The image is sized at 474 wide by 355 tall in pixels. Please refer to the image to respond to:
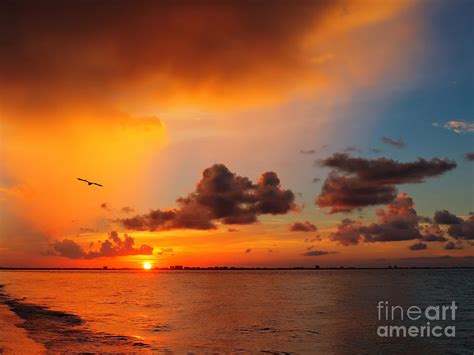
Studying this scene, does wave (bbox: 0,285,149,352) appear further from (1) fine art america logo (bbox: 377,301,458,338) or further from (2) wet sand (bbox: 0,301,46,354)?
(1) fine art america logo (bbox: 377,301,458,338)

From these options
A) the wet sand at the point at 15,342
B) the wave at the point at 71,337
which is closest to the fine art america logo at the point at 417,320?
the wave at the point at 71,337

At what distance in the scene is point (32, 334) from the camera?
40.7 m

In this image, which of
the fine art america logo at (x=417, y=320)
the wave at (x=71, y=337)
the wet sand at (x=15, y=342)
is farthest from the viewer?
the fine art america logo at (x=417, y=320)

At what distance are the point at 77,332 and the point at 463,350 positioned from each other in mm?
34982

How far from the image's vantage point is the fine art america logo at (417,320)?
149ft

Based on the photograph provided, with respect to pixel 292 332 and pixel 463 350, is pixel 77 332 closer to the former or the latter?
pixel 292 332

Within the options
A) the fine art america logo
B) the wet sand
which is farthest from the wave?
the fine art america logo

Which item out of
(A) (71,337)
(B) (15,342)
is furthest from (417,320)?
(B) (15,342)

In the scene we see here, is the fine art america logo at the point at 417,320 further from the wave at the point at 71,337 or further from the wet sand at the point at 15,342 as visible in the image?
the wet sand at the point at 15,342

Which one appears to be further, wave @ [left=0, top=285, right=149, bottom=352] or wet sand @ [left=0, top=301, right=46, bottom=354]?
wave @ [left=0, top=285, right=149, bottom=352]

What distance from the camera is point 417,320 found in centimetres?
5569

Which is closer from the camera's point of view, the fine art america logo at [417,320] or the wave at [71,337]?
the wave at [71,337]

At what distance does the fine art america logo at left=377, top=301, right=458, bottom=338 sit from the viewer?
1791 inches

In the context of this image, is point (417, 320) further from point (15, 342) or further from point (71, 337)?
point (15, 342)
